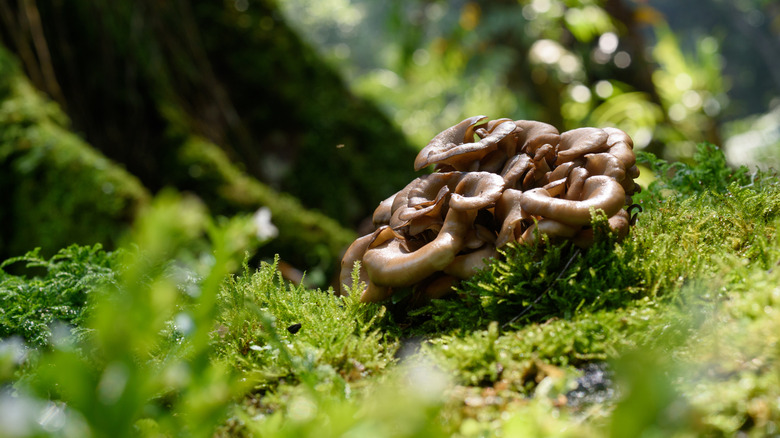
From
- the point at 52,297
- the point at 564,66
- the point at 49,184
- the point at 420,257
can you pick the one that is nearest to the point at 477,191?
the point at 420,257

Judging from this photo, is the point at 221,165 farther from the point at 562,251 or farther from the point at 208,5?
the point at 562,251

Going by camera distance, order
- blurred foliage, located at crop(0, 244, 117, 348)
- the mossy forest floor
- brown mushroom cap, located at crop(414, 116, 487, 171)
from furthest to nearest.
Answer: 1. brown mushroom cap, located at crop(414, 116, 487, 171)
2. blurred foliage, located at crop(0, 244, 117, 348)
3. the mossy forest floor

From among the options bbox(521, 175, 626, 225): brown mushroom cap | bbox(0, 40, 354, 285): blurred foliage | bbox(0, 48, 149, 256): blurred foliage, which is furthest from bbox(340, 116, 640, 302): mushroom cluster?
bbox(0, 48, 149, 256): blurred foliage

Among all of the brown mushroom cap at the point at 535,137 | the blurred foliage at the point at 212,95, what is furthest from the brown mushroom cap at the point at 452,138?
the blurred foliage at the point at 212,95

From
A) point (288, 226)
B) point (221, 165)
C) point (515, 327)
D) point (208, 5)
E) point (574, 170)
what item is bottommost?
point (515, 327)

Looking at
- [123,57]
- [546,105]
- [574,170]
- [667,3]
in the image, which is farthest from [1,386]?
[667,3]

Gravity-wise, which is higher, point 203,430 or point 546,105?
point 546,105

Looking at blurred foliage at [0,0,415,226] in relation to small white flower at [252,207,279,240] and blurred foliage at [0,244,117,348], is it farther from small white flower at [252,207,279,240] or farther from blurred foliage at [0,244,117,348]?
blurred foliage at [0,244,117,348]
